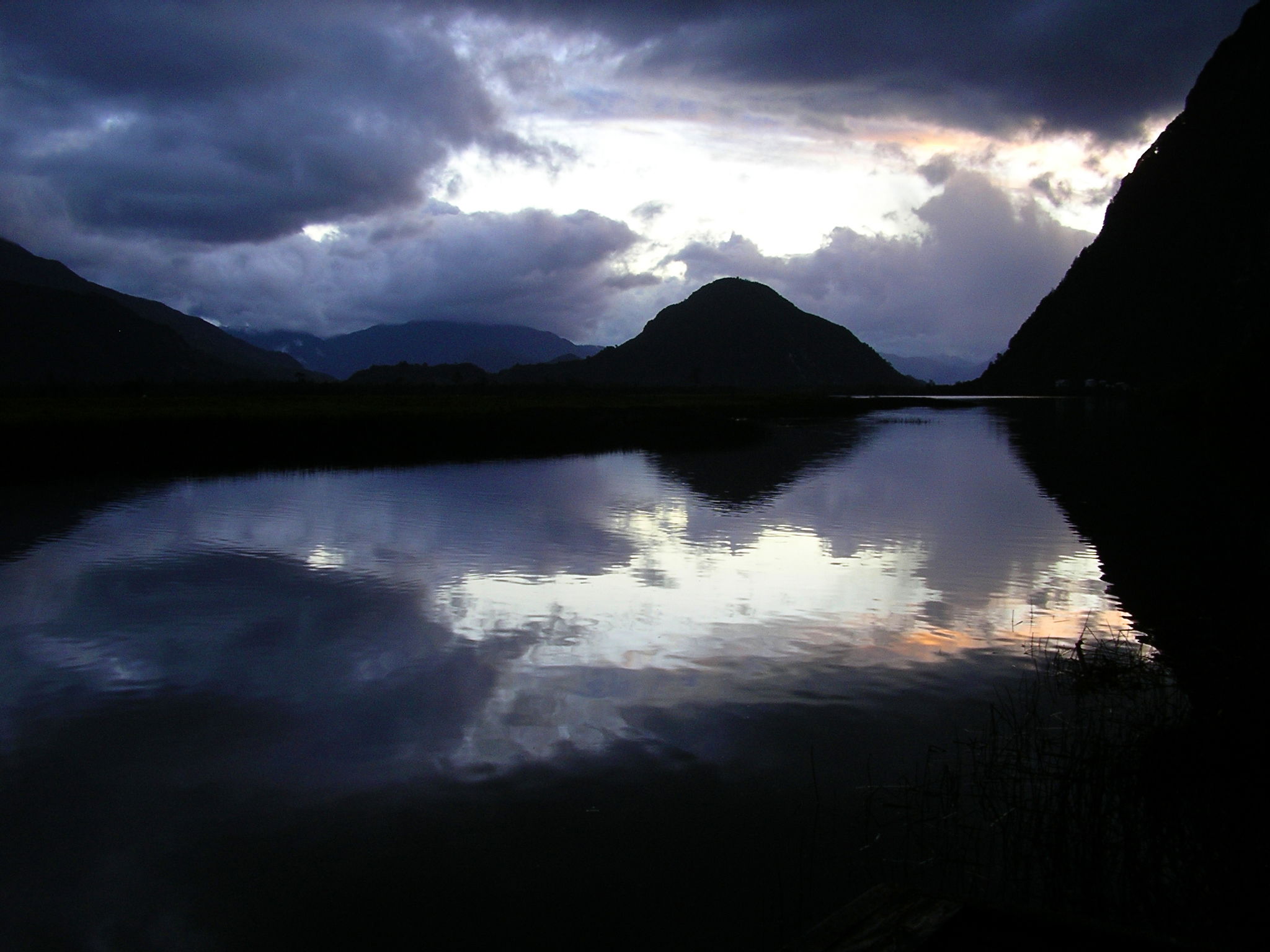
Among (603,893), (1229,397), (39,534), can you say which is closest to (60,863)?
(603,893)

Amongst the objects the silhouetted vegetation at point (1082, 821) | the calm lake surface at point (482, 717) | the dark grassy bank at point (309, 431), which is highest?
the dark grassy bank at point (309, 431)

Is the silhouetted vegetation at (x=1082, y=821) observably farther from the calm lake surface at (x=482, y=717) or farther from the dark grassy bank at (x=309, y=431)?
the dark grassy bank at (x=309, y=431)

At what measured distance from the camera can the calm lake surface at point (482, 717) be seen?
8422 millimetres

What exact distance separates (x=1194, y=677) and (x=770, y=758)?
7.11 metres

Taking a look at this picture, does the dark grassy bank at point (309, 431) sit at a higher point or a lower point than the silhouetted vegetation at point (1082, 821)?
higher

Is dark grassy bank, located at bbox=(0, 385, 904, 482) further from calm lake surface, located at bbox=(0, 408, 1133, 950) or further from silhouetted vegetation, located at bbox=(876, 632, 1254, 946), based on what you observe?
silhouetted vegetation, located at bbox=(876, 632, 1254, 946)

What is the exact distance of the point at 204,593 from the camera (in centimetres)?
2083

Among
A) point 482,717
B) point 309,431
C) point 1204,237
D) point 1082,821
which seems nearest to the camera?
point 1082,821

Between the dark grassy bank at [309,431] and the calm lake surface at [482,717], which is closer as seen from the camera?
the calm lake surface at [482,717]

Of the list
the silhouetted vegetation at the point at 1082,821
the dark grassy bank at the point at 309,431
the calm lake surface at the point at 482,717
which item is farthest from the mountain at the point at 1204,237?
the silhouetted vegetation at the point at 1082,821

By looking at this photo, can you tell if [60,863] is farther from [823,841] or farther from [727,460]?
Result: [727,460]

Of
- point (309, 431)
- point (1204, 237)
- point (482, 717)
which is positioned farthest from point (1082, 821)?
point (1204, 237)

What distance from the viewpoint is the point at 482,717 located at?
506 inches

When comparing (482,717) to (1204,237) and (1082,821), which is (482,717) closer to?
(1082,821)
